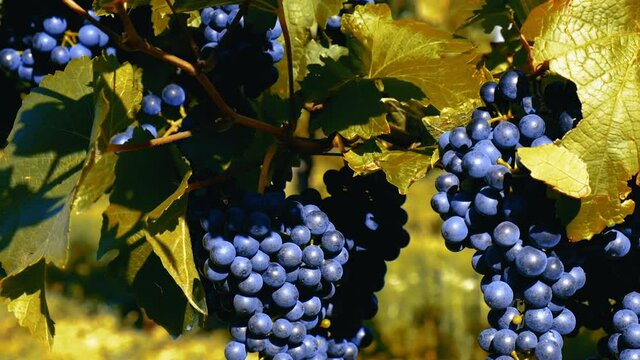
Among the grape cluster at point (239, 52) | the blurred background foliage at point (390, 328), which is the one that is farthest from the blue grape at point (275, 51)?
the blurred background foliage at point (390, 328)

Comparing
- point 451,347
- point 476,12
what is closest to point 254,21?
point 476,12

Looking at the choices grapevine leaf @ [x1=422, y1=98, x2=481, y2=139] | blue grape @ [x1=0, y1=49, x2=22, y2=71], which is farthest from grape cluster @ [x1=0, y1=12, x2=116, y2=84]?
grapevine leaf @ [x1=422, y1=98, x2=481, y2=139]

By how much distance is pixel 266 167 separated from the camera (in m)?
0.95

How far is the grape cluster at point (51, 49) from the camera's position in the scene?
110 cm

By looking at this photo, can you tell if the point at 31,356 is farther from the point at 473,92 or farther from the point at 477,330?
the point at 473,92

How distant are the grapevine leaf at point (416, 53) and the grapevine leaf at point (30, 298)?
460 mm

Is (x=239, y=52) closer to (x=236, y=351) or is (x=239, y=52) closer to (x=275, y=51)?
(x=275, y=51)

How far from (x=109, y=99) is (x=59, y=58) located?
0.23 m

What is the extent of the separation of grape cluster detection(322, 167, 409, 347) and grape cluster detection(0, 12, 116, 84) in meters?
0.36

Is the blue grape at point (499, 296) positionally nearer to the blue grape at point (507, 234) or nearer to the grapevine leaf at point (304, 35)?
the blue grape at point (507, 234)

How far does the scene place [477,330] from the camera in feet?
13.9

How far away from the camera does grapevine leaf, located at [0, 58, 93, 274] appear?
938 millimetres

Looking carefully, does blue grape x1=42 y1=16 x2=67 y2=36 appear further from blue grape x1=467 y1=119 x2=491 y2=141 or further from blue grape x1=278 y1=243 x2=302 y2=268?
blue grape x1=467 y1=119 x2=491 y2=141

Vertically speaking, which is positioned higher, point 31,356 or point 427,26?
point 427,26
